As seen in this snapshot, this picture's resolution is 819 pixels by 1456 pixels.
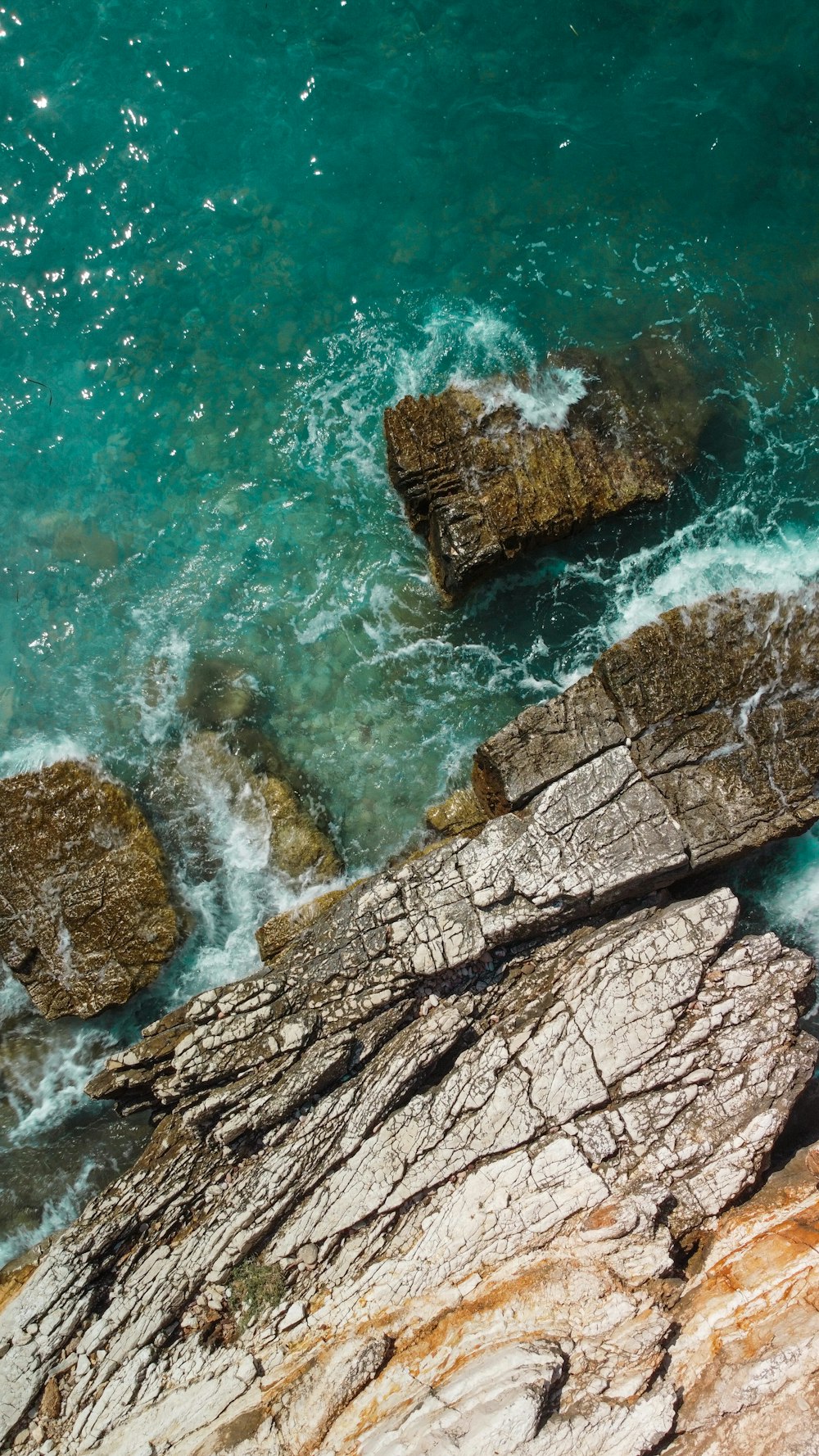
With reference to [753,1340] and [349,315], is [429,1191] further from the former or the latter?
[349,315]

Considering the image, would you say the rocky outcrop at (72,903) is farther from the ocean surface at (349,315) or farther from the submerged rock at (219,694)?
the submerged rock at (219,694)

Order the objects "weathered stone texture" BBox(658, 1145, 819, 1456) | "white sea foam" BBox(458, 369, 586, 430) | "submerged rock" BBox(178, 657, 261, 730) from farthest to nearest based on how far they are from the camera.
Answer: "submerged rock" BBox(178, 657, 261, 730) < "white sea foam" BBox(458, 369, 586, 430) < "weathered stone texture" BBox(658, 1145, 819, 1456)

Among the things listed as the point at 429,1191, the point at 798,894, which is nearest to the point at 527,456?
the point at 798,894

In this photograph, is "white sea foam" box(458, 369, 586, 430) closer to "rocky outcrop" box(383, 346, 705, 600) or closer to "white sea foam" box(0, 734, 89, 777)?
"rocky outcrop" box(383, 346, 705, 600)

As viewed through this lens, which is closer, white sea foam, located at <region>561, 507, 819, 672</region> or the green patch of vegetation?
the green patch of vegetation

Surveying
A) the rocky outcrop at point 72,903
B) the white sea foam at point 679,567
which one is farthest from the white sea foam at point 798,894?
the rocky outcrop at point 72,903

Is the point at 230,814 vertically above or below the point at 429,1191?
above

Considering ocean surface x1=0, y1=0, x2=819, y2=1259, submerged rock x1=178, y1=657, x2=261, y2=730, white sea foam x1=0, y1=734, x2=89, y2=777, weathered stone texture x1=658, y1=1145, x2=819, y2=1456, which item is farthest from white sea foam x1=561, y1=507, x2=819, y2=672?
white sea foam x1=0, y1=734, x2=89, y2=777

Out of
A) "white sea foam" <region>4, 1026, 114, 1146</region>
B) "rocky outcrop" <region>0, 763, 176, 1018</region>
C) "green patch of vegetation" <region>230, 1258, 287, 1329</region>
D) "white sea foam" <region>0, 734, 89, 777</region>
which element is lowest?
"green patch of vegetation" <region>230, 1258, 287, 1329</region>
